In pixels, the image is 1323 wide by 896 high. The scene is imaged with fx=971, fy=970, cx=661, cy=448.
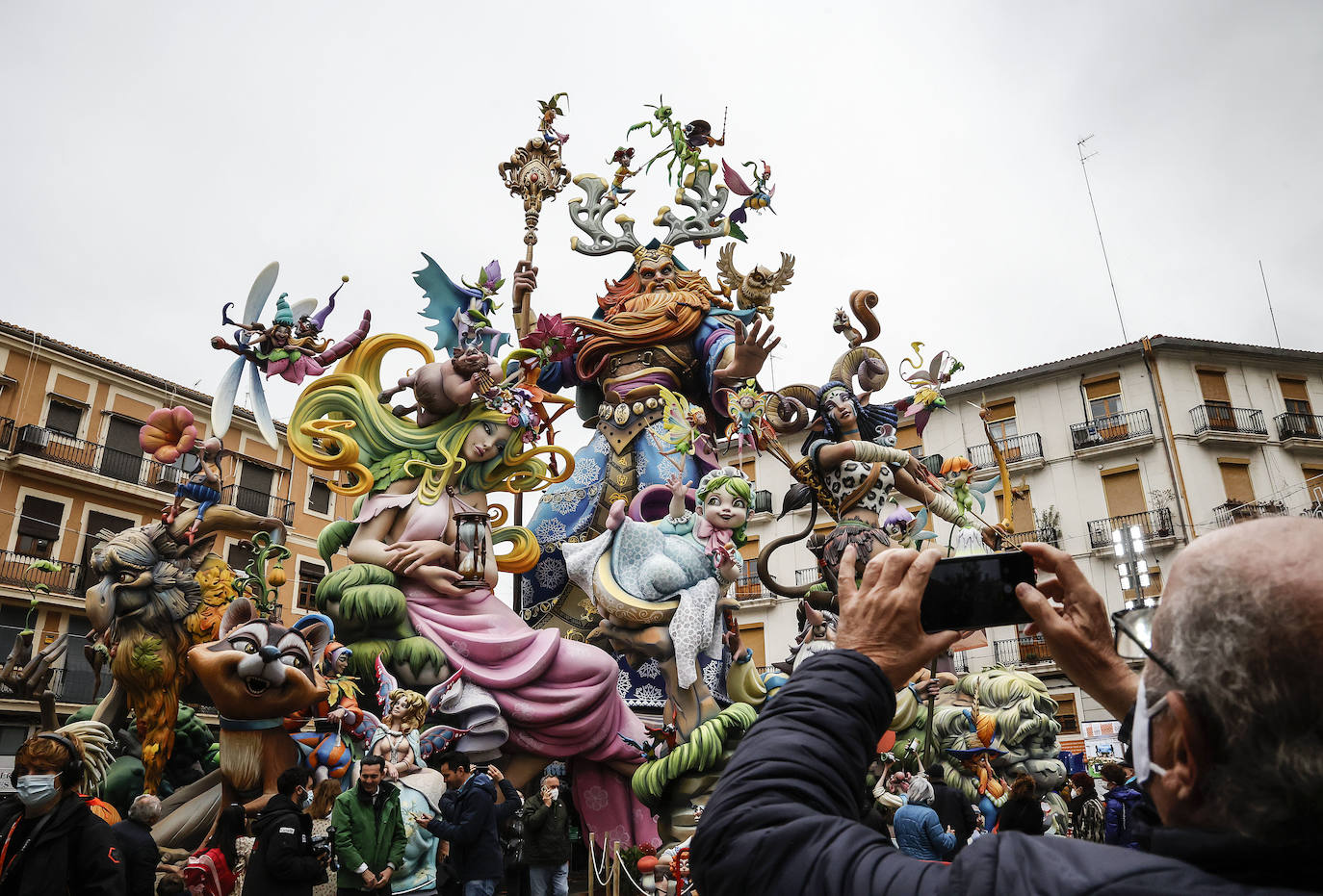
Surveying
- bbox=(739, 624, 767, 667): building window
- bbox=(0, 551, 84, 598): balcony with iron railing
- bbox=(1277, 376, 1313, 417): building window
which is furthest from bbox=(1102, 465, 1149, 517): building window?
bbox=(0, 551, 84, 598): balcony with iron railing

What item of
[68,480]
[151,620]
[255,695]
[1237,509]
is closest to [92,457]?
[68,480]

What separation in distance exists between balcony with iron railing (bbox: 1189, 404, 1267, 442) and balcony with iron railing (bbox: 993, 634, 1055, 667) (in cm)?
633

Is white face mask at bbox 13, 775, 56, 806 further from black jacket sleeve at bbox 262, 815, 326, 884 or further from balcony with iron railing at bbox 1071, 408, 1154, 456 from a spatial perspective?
balcony with iron railing at bbox 1071, 408, 1154, 456

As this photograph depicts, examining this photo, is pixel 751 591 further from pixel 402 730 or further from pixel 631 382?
pixel 402 730

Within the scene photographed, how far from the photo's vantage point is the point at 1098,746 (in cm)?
1806

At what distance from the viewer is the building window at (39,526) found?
20.1m

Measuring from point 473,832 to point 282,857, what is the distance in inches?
47.5

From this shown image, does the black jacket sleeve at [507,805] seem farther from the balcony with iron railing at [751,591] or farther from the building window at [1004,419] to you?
the building window at [1004,419]

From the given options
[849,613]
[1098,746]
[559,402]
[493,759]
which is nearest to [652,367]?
[559,402]

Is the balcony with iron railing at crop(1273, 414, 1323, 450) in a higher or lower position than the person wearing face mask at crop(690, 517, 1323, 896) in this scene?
higher

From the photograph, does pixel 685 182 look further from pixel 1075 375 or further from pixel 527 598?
pixel 1075 375

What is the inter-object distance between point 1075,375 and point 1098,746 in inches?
397

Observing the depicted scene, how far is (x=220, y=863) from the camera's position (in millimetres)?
5148

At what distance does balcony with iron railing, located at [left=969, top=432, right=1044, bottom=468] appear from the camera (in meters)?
24.0
